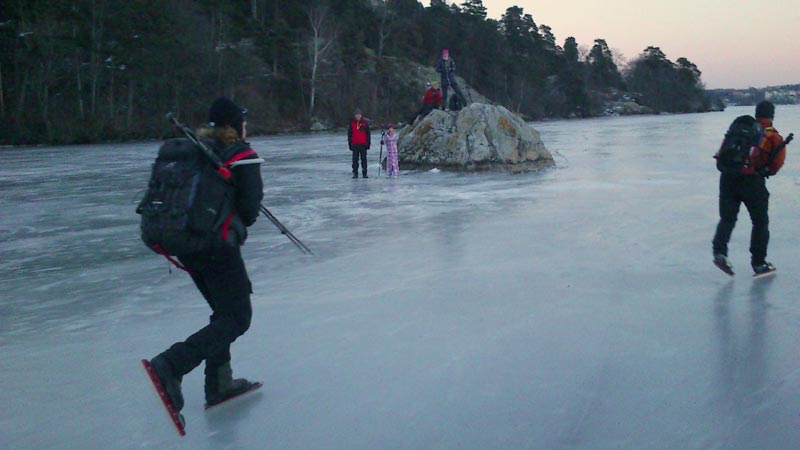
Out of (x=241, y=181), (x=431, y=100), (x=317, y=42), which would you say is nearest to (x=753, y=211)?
(x=241, y=181)

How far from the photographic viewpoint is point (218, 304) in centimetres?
348

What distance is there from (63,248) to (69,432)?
536 cm

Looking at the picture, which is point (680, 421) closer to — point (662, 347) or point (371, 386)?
point (662, 347)

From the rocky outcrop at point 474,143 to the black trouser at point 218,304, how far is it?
1336 cm

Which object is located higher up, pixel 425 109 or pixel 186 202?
pixel 425 109

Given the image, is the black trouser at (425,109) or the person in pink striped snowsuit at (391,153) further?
the black trouser at (425,109)

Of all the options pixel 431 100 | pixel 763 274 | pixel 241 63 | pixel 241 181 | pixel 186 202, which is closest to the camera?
pixel 186 202

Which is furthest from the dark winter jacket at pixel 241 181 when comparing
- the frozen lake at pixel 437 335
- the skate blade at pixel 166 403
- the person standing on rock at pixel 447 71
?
the person standing on rock at pixel 447 71

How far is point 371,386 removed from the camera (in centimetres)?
383

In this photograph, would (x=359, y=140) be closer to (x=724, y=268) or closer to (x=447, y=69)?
(x=447, y=69)

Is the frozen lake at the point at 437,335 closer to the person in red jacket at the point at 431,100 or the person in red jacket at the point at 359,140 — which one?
the person in red jacket at the point at 359,140

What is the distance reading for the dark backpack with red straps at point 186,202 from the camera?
3.16m

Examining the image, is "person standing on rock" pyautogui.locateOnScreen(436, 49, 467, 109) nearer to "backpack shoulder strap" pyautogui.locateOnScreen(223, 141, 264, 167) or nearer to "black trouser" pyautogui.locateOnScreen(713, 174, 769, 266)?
"black trouser" pyautogui.locateOnScreen(713, 174, 769, 266)

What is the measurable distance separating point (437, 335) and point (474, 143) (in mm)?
A: 12374
